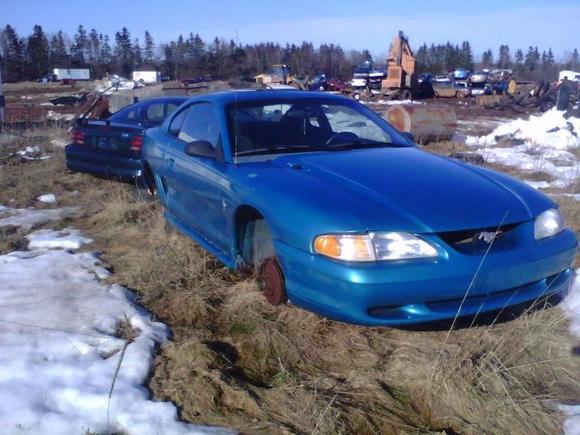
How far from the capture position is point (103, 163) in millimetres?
8164

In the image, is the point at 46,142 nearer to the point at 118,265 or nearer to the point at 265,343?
the point at 118,265

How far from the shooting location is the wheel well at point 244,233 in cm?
398

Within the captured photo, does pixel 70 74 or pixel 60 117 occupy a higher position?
pixel 70 74

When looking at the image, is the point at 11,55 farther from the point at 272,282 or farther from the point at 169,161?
the point at 272,282

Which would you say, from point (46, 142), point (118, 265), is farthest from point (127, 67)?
point (118, 265)

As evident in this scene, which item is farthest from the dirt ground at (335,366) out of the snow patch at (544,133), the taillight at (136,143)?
the snow patch at (544,133)

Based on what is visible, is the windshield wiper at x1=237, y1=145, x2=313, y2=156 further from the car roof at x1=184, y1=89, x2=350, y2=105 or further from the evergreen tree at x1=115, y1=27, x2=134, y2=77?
the evergreen tree at x1=115, y1=27, x2=134, y2=77

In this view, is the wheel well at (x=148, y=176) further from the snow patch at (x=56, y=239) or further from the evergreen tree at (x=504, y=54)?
the evergreen tree at (x=504, y=54)

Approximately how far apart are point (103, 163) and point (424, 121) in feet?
21.2

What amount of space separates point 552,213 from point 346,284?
4.60 ft

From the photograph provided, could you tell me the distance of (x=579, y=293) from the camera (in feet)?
13.5

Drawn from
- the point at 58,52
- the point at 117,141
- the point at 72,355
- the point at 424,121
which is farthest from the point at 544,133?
the point at 58,52

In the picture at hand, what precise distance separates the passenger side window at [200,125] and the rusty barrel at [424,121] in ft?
23.8

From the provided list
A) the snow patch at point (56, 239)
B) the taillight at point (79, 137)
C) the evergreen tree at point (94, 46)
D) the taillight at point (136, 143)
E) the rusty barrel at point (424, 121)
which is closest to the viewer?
the snow patch at point (56, 239)
